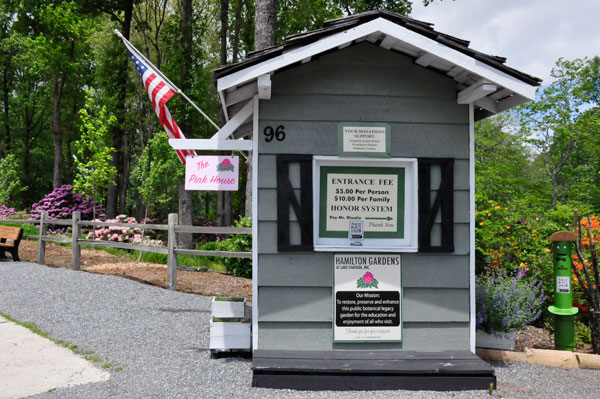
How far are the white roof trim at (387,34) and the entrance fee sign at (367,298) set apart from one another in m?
1.86

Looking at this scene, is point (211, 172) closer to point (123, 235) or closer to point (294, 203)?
point (294, 203)

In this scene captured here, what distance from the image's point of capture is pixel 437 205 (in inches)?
186

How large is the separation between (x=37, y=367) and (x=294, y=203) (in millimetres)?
3069

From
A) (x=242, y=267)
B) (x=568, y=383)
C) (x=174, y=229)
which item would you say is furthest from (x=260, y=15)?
(x=568, y=383)

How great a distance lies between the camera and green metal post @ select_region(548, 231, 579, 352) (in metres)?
5.43

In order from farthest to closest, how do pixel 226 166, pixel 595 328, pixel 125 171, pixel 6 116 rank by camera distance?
pixel 6 116 → pixel 125 171 → pixel 595 328 → pixel 226 166

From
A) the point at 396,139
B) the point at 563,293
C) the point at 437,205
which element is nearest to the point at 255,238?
the point at 396,139

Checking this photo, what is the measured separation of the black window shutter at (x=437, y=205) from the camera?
15.4ft

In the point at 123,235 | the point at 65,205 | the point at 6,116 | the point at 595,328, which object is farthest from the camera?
the point at 6,116

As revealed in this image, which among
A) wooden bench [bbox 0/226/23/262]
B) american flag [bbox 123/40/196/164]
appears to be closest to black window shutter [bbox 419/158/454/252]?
american flag [bbox 123/40/196/164]

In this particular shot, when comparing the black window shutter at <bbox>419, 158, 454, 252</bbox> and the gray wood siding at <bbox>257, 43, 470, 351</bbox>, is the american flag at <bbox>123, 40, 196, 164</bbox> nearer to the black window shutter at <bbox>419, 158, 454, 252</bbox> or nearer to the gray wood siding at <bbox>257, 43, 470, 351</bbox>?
the gray wood siding at <bbox>257, 43, 470, 351</bbox>

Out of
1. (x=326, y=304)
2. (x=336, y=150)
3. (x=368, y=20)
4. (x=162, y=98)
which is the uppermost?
(x=368, y=20)

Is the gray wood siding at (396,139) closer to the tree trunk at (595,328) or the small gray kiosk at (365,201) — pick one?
the small gray kiosk at (365,201)

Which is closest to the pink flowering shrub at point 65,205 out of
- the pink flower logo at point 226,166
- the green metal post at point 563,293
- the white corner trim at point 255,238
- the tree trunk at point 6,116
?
the tree trunk at point 6,116
